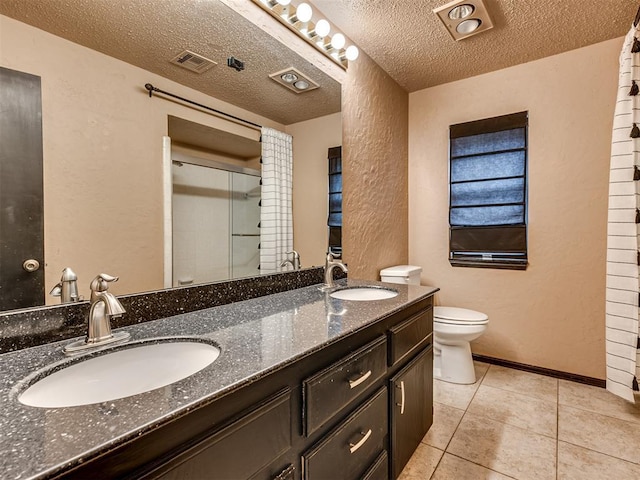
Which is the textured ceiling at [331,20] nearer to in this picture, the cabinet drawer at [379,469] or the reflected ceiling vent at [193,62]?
the reflected ceiling vent at [193,62]

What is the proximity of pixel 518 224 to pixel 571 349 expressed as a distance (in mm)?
972

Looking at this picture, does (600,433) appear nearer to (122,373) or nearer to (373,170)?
(373,170)

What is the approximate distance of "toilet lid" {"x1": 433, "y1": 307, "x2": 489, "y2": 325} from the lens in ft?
7.16

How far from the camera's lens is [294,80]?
5.65ft

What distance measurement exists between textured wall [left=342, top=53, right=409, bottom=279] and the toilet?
8.1 inches

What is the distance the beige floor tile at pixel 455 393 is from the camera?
6.76ft

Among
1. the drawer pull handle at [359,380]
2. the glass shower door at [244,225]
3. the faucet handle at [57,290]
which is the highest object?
the glass shower door at [244,225]

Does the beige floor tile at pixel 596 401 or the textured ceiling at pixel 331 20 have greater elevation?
the textured ceiling at pixel 331 20

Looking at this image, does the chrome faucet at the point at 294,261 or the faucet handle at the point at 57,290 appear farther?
the chrome faucet at the point at 294,261

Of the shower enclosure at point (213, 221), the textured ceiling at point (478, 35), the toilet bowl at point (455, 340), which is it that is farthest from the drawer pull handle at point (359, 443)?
the textured ceiling at point (478, 35)

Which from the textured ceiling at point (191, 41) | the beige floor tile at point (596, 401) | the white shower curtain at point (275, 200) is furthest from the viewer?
the beige floor tile at point (596, 401)

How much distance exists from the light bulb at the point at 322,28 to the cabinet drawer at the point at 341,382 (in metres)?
1.66

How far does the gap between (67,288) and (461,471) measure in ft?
5.82

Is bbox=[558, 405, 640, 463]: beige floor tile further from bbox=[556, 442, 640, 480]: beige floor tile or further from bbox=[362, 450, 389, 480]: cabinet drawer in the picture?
bbox=[362, 450, 389, 480]: cabinet drawer
